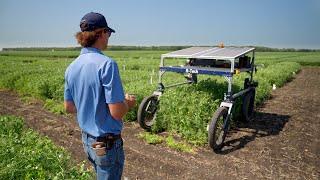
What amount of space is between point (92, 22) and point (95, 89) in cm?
66

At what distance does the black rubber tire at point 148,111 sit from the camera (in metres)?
9.65

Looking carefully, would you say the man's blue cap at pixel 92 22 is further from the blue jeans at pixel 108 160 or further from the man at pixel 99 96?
the blue jeans at pixel 108 160

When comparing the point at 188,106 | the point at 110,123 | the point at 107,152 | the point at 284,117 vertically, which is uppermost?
the point at 110,123

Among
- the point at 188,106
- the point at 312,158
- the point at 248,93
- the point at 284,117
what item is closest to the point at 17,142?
the point at 188,106

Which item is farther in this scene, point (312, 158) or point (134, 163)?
point (312, 158)

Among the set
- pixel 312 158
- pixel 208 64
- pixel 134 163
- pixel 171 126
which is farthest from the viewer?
pixel 208 64

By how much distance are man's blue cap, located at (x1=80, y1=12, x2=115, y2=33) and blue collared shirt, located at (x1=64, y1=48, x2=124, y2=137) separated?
8.7 inches

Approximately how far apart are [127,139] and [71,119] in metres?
3.11

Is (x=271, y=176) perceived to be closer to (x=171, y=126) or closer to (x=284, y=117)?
(x=171, y=126)

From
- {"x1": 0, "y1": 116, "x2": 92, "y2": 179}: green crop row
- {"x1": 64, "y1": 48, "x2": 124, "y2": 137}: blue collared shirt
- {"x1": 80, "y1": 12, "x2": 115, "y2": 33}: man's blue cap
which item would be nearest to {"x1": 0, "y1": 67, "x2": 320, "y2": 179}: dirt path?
{"x1": 0, "y1": 116, "x2": 92, "y2": 179}: green crop row

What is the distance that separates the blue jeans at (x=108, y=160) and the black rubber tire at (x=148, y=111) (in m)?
5.84

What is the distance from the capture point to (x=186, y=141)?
895cm

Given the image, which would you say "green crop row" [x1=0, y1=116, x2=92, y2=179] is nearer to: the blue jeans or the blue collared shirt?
the blue jeans

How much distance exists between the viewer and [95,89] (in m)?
3.48
